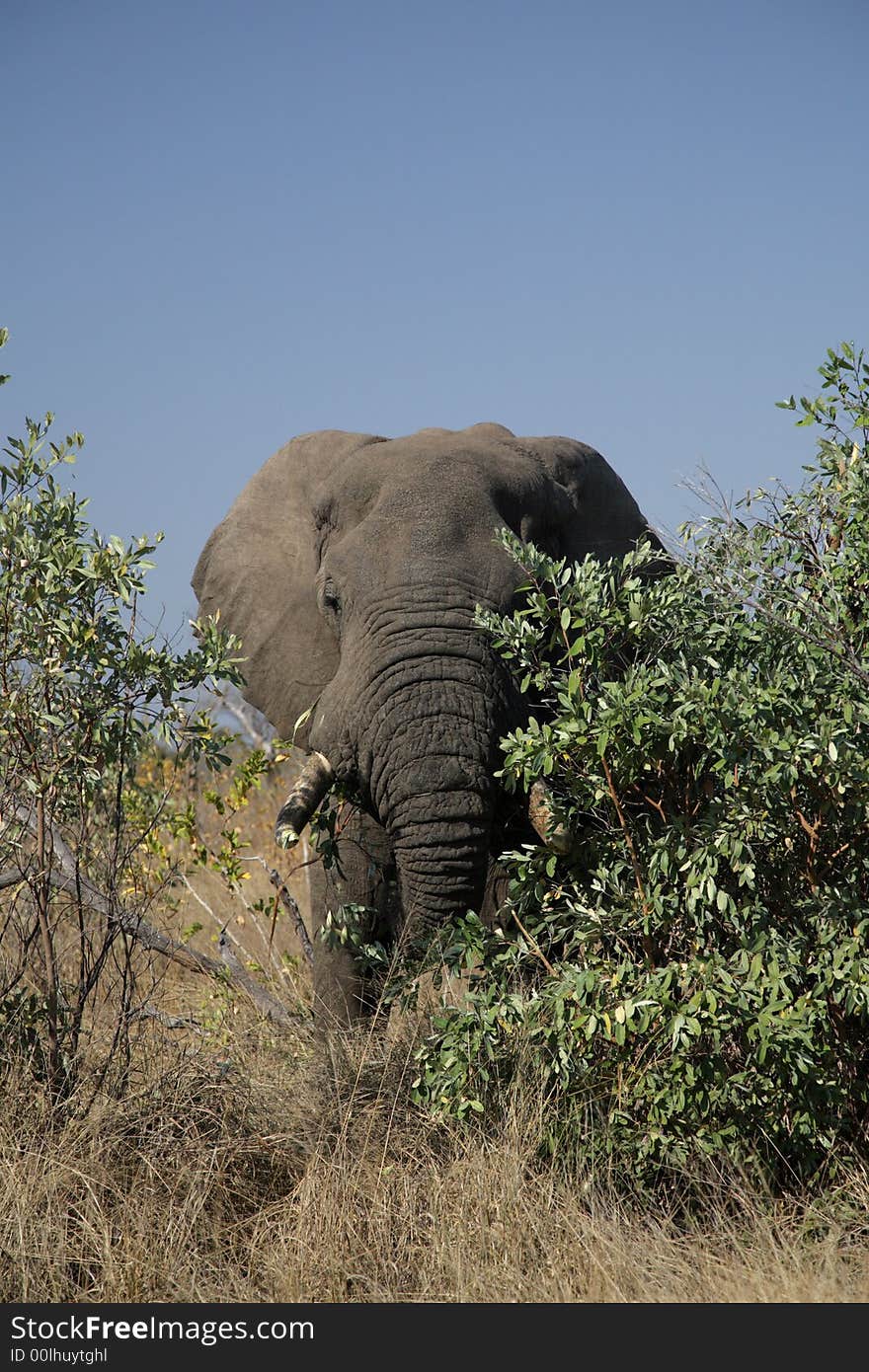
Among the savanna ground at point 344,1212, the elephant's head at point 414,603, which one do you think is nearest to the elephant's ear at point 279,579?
the elephant's head at point 414,603

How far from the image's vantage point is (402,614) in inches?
244

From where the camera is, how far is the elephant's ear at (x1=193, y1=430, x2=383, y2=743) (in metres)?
7.37

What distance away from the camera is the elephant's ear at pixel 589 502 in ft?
23.7

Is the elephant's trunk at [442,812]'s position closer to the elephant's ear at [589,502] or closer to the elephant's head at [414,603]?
the elephant's head at [414,603]

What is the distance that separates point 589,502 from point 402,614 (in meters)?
1.64

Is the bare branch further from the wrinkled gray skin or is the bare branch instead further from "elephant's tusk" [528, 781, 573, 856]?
"elephant's tusk" [528, 781, 573, 856]

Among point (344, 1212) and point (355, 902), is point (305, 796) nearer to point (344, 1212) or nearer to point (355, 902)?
point (355, 902)

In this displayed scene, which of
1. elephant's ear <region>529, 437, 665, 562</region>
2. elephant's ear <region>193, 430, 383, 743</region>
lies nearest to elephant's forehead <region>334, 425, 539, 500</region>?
elephant's ear <region>529, 437, 665, 562</region>

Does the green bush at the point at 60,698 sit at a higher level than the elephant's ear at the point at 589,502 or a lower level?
lower

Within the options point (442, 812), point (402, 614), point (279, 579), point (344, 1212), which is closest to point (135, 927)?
point (442, 812)

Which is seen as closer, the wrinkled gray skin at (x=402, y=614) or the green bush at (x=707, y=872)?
the green bush at (x=707, y=872)

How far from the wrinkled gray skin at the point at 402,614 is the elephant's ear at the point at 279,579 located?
0.04 feet
